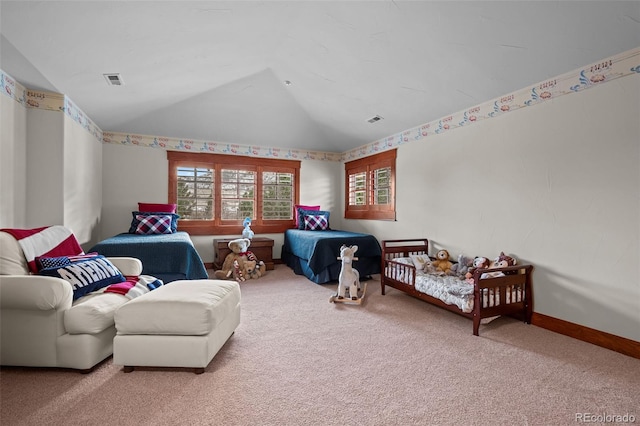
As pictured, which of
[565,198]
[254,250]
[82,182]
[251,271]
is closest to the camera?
[565,198]

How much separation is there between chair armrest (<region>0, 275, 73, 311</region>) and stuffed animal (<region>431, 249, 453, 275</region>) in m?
3.44

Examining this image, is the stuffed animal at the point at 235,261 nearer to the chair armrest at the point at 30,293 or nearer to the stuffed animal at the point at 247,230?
the stuffed animal at the point at 247,230

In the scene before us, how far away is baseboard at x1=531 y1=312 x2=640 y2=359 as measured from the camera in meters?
2.28

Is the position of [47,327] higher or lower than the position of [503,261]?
lower

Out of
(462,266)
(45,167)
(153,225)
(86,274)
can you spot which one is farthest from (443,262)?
(45,167)

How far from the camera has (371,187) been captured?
17.7 feet

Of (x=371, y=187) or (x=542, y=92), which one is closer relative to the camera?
(x=542, y=92)

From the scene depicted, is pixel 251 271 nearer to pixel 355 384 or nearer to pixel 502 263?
pixel 355 384

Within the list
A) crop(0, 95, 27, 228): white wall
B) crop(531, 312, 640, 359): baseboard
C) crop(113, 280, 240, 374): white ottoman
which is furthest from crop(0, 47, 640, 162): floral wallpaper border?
crop(113, 280, 240, 374): white ottoman

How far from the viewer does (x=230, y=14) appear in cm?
264

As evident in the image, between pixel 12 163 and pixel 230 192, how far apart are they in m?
2.96

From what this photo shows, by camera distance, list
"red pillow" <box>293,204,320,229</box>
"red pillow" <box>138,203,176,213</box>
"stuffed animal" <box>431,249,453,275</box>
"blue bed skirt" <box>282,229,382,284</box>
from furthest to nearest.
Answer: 1. "red pillow" <box>293,204,320,229</box>
2. "red pillow" <box>138,203,176,213</box>
3. "blue bed skirt" <box>282,229,382,284</box>
4. "stuffed animal" <box>431,249,453,275</box>

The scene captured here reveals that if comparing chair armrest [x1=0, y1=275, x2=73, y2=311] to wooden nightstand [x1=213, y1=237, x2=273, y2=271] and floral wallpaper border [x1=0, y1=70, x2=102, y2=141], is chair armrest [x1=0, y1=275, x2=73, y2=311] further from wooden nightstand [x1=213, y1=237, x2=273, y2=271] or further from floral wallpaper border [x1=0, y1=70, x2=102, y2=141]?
wooden nightstand [x1=213, y1=237, x2=273, y2=271]

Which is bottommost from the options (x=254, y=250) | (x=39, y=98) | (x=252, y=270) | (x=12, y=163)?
(x=252, y=270)
